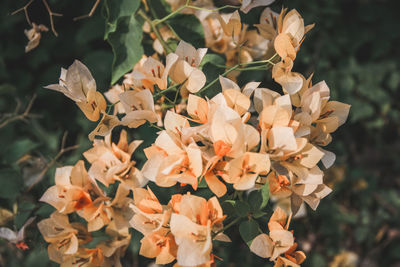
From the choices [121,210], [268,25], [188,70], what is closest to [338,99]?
[268,25]

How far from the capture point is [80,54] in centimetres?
165

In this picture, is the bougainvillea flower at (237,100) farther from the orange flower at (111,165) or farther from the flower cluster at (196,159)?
the orange flower at (111,165)

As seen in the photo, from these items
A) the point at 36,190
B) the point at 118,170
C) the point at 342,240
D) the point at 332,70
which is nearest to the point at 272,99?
the point at 118,170

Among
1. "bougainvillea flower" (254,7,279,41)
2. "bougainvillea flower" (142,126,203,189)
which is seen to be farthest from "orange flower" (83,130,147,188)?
"bougainvillea flower" (254,7,279,41)

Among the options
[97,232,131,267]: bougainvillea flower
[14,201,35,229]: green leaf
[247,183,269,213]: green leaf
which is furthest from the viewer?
A: [14,201,35,229]: green leaf

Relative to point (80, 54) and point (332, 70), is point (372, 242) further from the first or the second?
point (80, 54)

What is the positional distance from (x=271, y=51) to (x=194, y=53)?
0.22m

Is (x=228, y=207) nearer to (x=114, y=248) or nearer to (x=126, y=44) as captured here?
(x=114, y=248)

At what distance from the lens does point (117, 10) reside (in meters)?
0.90

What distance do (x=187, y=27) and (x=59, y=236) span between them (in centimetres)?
60

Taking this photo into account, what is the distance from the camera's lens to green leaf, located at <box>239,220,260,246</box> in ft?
2.38

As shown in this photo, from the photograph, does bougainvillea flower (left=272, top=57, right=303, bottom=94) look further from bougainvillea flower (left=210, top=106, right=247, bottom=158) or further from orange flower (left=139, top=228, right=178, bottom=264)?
orange flower (left=139, top=228, right=178, bottom=264)

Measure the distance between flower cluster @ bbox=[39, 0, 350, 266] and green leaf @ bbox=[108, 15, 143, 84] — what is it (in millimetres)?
48

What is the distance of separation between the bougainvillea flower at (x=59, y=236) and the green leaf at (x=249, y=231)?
37cm
